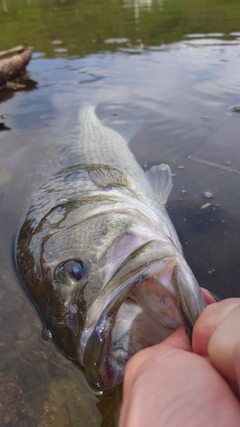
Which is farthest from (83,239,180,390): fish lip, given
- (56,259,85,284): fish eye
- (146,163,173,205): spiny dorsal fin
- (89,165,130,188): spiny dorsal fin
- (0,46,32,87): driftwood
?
(0,46,32,87): driftwood

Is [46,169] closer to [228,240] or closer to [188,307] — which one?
[228,240]

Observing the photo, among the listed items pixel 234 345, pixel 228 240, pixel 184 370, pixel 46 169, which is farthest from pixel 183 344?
pixel 46 169

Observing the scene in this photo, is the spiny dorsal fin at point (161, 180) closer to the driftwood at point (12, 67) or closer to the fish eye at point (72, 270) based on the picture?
the fish eye at point (72, 270)

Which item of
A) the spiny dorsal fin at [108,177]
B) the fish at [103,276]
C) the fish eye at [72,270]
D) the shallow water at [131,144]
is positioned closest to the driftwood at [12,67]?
the shallow water at [131,144]

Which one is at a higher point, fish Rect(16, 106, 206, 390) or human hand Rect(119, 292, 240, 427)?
human hand Rect(119, 292, 240, 427)

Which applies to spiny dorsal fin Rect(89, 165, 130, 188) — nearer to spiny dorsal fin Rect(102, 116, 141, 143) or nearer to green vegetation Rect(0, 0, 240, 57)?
spiny dorsal fin Rect(102, 116, 141, 143)

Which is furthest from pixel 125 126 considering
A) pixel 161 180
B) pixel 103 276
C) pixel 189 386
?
pixel 189 386
